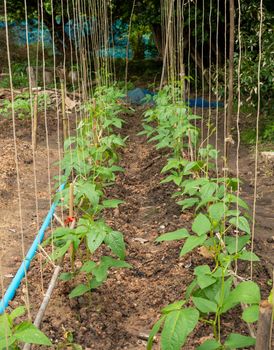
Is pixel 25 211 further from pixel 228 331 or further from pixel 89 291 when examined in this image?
pixel 228 331

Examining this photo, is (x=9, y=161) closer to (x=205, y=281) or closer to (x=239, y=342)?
(x=205, y=281)

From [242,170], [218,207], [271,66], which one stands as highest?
[271,66]

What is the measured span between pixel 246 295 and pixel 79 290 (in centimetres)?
91

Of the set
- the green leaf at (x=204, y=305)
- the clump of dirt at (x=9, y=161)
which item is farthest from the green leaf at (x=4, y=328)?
the clump of dirt at (x=9, y=161)

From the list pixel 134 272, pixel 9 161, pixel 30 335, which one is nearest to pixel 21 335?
pixel 30 335

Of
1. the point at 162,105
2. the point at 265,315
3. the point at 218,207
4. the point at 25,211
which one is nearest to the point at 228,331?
the point at 218,207

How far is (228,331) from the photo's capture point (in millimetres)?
1930

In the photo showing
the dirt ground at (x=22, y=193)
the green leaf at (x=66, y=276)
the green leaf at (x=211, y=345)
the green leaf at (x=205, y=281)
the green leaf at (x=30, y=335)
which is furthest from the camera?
the dirt ground at (x=22, y=193)

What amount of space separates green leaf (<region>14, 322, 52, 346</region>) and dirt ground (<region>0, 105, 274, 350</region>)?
1.75 ft

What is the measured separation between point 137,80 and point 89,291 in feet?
26.7

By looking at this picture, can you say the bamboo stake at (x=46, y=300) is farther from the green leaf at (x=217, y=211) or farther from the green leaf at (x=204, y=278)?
the green leaf at (x=217, y=211)

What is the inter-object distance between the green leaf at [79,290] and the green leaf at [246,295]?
0.78 metres

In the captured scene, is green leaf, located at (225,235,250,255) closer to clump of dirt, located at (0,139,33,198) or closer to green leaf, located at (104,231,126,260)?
green leaf, located at (104,231,126,260)

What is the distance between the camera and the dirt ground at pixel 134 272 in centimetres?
201
